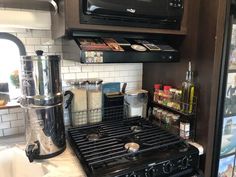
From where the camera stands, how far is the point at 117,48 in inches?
44.6

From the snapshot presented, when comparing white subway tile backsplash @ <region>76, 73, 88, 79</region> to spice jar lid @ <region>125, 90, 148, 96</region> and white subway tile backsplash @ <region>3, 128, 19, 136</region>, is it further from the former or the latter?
white subway tile backsplash @ <region>3, 128, 19, 136</region>

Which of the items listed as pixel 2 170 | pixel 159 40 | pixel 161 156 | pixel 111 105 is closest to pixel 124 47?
pixel 159 40

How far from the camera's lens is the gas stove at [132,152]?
38.0 inches

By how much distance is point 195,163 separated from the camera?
115 cm

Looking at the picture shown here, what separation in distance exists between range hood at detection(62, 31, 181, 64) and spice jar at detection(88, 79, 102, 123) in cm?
28

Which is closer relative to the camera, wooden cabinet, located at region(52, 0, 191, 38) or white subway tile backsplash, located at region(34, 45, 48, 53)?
wooden cabinet, located at region(52, 0, 191, 38)

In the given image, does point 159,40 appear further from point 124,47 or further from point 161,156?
A: point 161,156

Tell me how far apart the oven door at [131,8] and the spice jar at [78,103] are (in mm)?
559

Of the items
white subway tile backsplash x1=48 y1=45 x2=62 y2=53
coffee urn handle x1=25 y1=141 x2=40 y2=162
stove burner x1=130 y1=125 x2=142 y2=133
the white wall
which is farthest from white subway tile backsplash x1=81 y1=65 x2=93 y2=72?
coffee urn handle x1=25 y1=141 x2=40 y2=162

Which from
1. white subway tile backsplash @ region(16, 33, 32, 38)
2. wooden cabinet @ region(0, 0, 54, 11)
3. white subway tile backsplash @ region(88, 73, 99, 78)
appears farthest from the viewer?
white subway tile backsplash @ region(88, 73, 99, 78)

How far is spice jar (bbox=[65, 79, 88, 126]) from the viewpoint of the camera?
4.55ft

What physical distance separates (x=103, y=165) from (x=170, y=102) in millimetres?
653

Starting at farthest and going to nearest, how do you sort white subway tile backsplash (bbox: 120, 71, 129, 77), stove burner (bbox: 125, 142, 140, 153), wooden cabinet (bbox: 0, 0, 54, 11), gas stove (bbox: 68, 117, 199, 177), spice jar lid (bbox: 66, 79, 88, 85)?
white subway tile backsplash (bbox: 120, 71, 129, 77) → spice jar lid (bbox: 66, 79, 88, 85) → wooden cabinet (bbox: 0, 0, 54, 11) → stove burner (bbox: 125, 142, 140, 153) → gas stove (bbox: 68, 117, 199, 177)

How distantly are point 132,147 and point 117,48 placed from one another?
55cm
